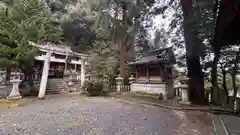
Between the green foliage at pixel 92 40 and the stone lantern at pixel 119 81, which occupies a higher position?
the green foliage at pixel 92 40

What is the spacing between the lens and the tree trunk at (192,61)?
21.9 feet

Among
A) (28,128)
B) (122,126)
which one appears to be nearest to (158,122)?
(122,126)

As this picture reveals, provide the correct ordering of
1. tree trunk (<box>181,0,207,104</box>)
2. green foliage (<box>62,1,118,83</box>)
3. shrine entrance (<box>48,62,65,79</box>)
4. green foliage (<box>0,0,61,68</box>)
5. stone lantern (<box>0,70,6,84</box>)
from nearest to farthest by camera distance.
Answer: tree trunk (<box>181,0,207,104</box>) < green foliage (<box>0,0,61,68</box>) < stone lantern (<box>0,70,6,84</box>) < green foliage (<box>62,1,118,83</box>) < shrine entrance (<box>48,62,65,79</box>)

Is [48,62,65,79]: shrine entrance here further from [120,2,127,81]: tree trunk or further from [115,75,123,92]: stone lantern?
[115,75,123,92]: stone lantern

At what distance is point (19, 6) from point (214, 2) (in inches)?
411

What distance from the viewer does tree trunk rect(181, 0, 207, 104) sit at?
21.9ft

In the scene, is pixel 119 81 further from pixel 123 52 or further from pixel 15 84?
pixel 15 84

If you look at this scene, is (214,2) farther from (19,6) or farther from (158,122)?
(19,6)

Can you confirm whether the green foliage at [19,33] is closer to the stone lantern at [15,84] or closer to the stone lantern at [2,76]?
the stone lantern at [15,84]

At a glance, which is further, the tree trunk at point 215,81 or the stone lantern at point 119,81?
the stone lantern at point 119,81

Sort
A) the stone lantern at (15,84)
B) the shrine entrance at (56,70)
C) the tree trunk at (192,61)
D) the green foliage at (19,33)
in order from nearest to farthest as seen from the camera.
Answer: the tree trunk at (192,61) → the stone lantern at (15,84) → the green foliage at (19,33) → the shrine entrance at (56,70)

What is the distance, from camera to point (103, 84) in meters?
12.5

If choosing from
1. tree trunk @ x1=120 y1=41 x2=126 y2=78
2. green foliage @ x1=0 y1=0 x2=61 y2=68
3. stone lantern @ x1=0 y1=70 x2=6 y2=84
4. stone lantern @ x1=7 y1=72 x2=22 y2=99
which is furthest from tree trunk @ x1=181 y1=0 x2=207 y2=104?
stone lantern @ x1=0 y1=70 x2=6 y2=84

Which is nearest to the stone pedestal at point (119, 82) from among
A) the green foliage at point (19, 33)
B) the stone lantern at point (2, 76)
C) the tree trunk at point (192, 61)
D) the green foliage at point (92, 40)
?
the green foliage at point (92, 40)
